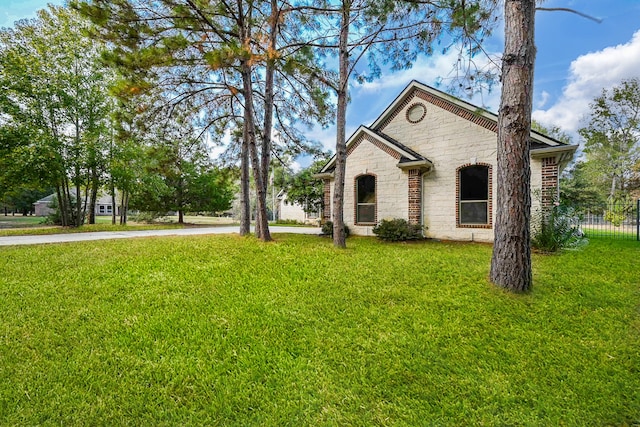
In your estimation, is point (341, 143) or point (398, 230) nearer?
point (341, 143)

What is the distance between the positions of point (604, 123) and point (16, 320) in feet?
127

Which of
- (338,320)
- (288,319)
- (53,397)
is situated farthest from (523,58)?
(53,397)

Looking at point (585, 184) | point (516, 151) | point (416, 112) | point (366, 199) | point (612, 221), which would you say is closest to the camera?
point (516, 151)

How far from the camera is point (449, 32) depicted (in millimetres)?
6387

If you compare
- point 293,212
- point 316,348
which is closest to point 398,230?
point 316,348

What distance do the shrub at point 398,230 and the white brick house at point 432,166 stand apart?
401 mm

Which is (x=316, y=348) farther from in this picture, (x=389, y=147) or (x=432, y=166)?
(x=389, y=147)

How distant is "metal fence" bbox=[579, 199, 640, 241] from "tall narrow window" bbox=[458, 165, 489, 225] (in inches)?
244

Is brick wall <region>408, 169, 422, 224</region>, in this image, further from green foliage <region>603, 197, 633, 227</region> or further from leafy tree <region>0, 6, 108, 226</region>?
leafy tree <region>0, 6, 108, 226</region>

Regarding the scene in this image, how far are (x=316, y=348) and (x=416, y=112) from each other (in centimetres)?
994

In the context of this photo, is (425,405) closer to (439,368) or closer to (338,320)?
(439,368)

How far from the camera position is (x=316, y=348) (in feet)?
9.32

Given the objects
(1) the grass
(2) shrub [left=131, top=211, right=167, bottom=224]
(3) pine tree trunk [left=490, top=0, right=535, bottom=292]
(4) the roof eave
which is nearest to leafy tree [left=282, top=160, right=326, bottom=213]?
(1) the grass

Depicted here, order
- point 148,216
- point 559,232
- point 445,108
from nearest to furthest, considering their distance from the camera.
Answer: point 559,232 → point 445,108 → point 148,216
